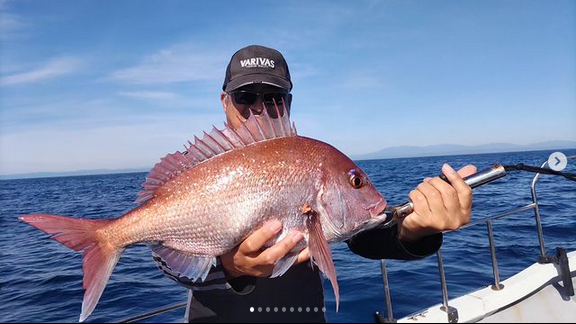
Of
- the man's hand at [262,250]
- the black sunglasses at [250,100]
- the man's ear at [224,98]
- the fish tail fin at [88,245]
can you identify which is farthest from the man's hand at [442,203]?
the fish tail fin at [88,245]

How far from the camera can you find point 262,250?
6.85 feet

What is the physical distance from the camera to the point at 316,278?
109 inches

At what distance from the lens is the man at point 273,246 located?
2076 millimetres

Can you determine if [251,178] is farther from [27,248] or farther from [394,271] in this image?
[27,248]

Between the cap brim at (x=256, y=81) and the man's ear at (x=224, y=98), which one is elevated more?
the cap brim at (x=256, y=81)

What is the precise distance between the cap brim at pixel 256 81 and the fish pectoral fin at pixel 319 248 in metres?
1.13

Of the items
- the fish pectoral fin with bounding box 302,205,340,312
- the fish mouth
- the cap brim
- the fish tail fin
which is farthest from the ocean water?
the fish tail fin

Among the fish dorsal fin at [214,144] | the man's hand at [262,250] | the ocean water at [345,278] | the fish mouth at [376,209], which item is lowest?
the ocean water at [345,278]

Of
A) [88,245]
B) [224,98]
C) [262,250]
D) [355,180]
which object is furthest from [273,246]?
[224,98]

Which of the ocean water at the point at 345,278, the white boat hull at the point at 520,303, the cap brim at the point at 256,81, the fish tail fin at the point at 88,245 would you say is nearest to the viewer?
the fish tail fin at the point at 88,245

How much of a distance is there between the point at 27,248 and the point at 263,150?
14.3m

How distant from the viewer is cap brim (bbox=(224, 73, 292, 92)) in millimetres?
2801

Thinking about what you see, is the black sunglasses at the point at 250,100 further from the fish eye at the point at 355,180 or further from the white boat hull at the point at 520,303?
the white boat hull at the point at 520,303

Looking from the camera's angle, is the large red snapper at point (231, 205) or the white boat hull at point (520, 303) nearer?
the large red snapper at point (231, 205)
